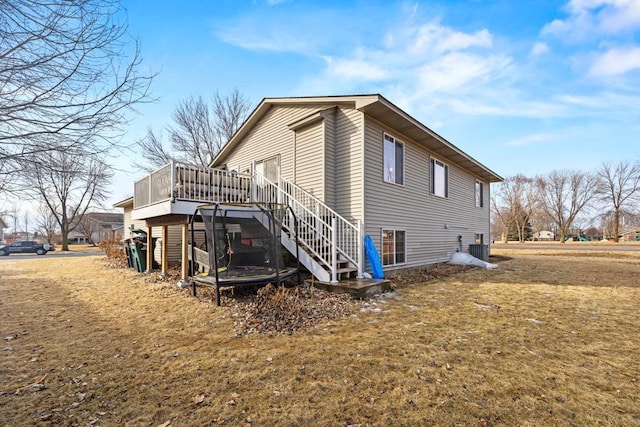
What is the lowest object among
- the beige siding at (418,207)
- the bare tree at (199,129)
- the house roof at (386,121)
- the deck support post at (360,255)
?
the deck support post at (360,255)

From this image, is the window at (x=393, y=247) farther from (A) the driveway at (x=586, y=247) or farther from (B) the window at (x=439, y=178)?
(A) the driveway at (x=586, y=247)

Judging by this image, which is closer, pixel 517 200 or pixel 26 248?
pixel 26 248

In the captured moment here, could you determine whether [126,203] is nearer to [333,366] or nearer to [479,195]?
[333,366]

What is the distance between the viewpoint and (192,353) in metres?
3.53

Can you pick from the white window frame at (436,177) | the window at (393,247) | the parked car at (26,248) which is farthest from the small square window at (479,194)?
the parked car at (26,248)

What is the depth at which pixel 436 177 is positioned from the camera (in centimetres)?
1133

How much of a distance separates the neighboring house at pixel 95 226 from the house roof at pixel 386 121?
135ft

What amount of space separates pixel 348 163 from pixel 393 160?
1.74m

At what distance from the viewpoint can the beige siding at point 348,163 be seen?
25.6ft

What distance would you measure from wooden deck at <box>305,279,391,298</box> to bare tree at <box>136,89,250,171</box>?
59.8 ft

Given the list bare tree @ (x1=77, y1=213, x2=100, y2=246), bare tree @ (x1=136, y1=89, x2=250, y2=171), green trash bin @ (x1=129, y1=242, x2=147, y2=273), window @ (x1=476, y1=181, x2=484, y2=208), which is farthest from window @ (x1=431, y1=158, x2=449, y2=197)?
bare tree @ (x1=77, y1=213, x2=100, y2=246)

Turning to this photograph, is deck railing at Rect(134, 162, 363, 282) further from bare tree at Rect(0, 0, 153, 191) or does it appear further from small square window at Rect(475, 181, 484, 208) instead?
small square window at Rect(475, 181, 484, 208)

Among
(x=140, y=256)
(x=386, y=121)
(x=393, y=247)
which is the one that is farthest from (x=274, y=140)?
(x=140, y=256)

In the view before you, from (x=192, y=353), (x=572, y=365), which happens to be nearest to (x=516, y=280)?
(x=572, y=365)
